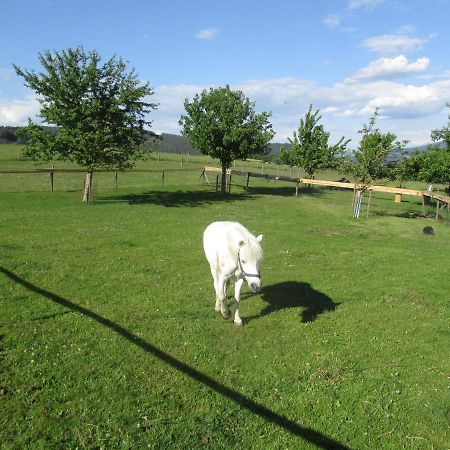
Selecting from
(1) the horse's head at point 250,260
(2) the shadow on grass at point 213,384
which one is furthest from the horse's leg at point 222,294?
(2) the shadow on grass at point 213,384

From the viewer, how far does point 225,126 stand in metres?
38.7

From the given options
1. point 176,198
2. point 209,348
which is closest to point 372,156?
point 176,198

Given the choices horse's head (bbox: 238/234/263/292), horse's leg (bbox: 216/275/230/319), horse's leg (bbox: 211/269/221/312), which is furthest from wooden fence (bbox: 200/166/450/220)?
horse's head (bbox: 238/234/263/292)

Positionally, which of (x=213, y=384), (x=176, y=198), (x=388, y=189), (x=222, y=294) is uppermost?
(x=388, y=189)

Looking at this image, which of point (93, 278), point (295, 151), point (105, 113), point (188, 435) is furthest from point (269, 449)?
point (295, 151)

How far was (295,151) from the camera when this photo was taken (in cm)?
5119

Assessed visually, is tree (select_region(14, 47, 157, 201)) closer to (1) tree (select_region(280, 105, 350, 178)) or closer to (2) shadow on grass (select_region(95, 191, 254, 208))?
(2) shadow on grass (select_region(95, 191, 254, 208))

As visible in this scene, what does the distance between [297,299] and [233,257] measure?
4.00 metres

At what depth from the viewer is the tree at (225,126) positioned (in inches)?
1542

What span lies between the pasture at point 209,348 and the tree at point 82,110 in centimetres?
1028

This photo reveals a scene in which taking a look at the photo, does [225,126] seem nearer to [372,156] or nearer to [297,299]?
[372,156]

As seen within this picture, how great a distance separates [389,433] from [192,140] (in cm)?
3620

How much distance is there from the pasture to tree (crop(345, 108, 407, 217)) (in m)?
12.0

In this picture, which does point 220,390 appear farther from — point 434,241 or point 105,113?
point 105,113
